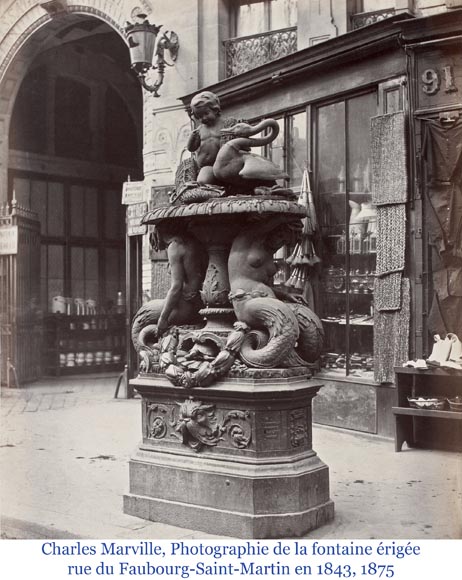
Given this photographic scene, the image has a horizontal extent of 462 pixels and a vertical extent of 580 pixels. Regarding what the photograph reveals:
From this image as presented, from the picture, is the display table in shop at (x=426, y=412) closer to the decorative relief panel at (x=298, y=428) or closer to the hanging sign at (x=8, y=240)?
the decorative relief panel at (x=298, y=428)

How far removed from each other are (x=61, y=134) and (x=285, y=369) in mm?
14805

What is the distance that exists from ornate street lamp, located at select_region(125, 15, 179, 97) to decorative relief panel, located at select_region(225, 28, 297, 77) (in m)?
1.04

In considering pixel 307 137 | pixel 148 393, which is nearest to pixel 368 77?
pixel 307 137

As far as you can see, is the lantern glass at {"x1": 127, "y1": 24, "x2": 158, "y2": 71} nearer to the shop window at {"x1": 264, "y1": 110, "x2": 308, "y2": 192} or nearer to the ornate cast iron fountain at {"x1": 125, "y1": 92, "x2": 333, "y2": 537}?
the shop window at {"x1": 264, "y1": 110, "x2": 308, "y2": 192}

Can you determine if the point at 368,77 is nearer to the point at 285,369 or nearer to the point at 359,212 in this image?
the point at 359,212

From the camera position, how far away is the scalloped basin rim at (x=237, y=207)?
5820 millimetres

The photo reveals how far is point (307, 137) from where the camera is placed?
1115 cm

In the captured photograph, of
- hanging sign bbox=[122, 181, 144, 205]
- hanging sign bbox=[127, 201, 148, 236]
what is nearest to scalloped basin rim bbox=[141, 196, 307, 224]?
hanging sign bbox=[127, 201, 148, 236]

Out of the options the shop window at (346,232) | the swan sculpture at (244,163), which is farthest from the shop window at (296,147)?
the swan sculpture at (244,163)

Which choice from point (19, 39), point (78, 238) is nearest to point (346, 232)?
point (19, 39)

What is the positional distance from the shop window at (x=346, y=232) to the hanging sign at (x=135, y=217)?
3.95 metres

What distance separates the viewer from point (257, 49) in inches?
487

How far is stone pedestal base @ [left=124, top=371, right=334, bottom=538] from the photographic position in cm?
570

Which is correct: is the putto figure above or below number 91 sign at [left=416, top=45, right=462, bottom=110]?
below
